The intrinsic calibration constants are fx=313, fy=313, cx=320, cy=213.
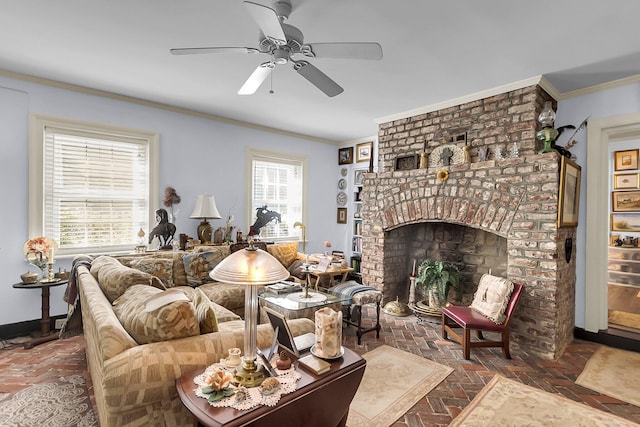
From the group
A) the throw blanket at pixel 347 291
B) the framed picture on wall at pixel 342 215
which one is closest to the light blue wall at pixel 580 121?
the throw blanket at pixel 347 291

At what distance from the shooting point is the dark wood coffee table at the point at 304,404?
1.12 m

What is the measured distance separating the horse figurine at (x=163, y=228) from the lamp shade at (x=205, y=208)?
0.30m

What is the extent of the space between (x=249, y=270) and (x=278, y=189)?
4.19 m

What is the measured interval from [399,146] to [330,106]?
43.9 inches

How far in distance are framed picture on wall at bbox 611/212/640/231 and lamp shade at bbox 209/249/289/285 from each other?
5.93 metres

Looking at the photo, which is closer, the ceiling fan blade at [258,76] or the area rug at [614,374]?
the ceiling fan blade at [258,76]

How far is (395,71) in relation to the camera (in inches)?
118

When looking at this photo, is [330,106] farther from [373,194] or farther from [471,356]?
[471,356]

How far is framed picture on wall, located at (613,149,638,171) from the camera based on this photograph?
4.51m

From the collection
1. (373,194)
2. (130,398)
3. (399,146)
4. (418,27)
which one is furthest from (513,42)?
(130,398)

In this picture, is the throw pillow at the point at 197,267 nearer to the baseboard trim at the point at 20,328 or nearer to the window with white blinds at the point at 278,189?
the window with white blinds at the point at 278,189

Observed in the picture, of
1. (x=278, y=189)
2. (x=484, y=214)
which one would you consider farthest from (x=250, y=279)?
(x=278, y=189)

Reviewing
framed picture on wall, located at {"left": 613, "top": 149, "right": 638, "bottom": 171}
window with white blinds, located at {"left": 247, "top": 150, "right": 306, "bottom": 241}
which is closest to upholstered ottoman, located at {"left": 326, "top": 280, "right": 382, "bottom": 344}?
window with white blinds, located at {"left": 247, "top": 150, "right": 306, "bottom": 241}

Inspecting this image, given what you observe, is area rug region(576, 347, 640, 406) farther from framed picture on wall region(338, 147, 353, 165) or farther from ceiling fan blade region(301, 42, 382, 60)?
framed picture on wall region(338, 147, 353, 165)
